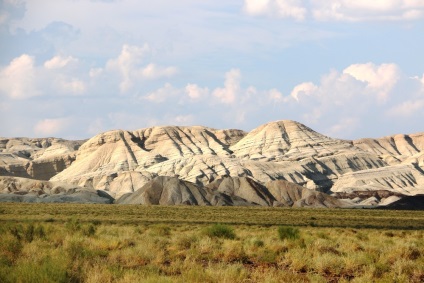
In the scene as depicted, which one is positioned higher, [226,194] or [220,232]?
[226,194]

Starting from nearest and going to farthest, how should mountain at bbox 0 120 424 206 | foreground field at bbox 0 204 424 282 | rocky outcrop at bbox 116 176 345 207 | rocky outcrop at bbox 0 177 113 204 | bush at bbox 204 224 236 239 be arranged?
foreground field at bbox 0 204 424 282
bush at bbox 204 224 236 239
rocky outcrop at bbox 116 176 345 207
rocky outcrop at bbox 0 177 113 204
mountain at bbox 0 120 424 206

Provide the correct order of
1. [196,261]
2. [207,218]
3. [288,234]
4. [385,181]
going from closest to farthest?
[196,261]
[288,234]
[207,218]
[385,181]

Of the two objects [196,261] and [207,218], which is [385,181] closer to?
[207,218]

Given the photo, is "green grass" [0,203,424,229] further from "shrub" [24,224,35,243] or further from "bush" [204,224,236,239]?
"shrub" [24,224,35,243]

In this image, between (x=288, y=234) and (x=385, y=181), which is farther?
(x=385, y=181)

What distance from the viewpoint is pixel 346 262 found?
64.9ft

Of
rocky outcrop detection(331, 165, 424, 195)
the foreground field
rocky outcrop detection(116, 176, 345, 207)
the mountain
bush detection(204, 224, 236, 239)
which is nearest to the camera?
the foreground field

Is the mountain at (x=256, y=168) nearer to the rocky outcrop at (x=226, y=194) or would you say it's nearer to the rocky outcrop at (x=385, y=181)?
the rocky outcrop at (x=385, y=181)

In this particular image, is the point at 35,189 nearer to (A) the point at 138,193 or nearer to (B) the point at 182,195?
(A) the point at 138,193

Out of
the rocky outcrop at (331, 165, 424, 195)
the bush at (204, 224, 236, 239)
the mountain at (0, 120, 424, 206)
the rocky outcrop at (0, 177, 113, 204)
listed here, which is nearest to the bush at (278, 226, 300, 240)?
the bush at (204, 224, 236, 239)

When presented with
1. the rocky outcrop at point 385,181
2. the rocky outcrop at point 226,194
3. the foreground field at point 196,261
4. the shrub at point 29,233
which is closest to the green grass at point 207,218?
the shrub at point 29,233

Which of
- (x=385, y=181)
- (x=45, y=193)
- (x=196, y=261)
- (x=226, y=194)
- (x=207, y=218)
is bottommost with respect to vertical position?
(x=207, y=218)

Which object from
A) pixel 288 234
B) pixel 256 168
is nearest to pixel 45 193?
pixel 256 168

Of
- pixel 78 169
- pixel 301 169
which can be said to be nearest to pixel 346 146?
pixel 301 169
